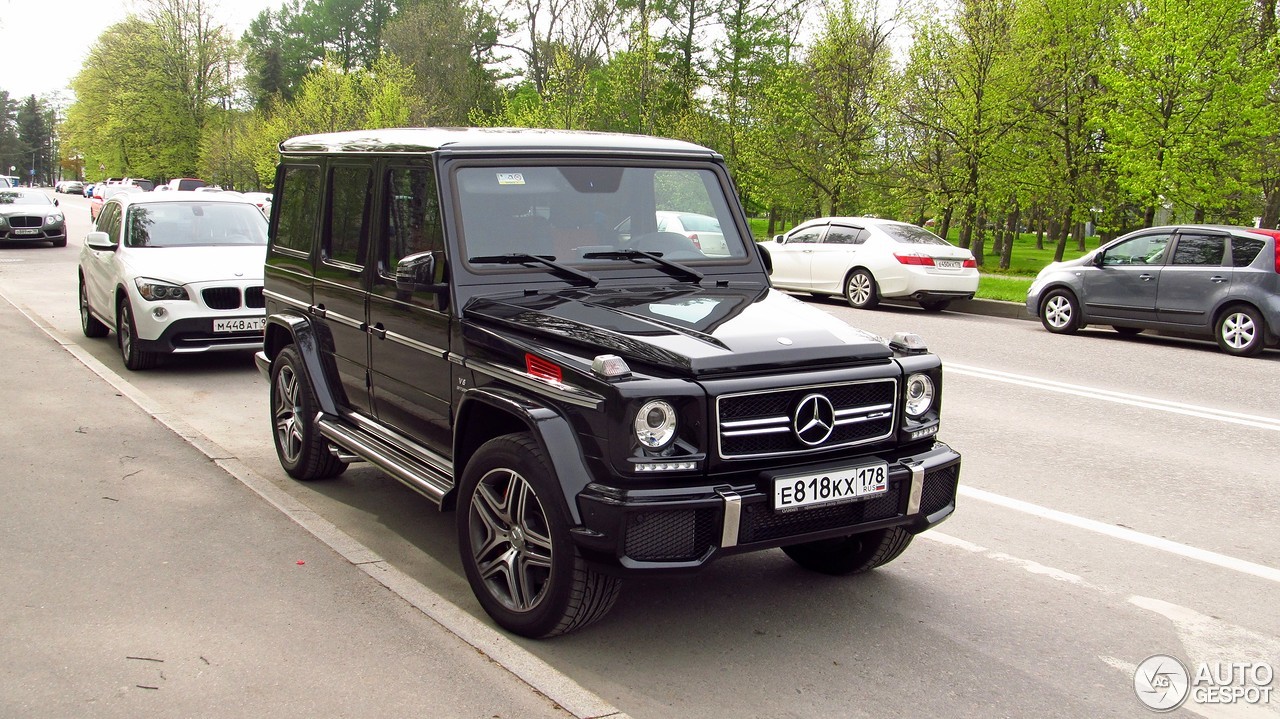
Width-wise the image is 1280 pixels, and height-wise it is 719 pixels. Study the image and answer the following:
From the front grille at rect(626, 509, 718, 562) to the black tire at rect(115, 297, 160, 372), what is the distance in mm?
8053

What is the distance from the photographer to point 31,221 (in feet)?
94.8

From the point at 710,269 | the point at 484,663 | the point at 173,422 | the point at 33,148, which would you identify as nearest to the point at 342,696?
the point at 484,663

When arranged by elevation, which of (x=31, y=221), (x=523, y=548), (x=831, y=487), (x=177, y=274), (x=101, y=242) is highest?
(x=101, y=242)

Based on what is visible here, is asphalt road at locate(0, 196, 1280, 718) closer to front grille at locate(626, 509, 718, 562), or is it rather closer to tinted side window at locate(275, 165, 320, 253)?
front grille at locate(626, 509, 718, 562)

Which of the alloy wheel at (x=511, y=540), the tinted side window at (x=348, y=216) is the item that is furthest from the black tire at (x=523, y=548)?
the tinted side window at (x=348, y=216)

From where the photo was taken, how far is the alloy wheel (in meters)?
4.12

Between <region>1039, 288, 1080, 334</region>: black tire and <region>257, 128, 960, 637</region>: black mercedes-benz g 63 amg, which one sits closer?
<region>257, 128, 960, 637</region>: black mercedes-benz g 63 amg

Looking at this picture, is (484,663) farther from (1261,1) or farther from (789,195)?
(789,195)

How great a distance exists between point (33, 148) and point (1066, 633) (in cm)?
19346

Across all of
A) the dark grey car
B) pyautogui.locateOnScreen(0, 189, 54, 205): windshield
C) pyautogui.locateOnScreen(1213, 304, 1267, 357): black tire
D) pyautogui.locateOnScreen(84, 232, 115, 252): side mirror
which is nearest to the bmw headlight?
pyautogui.locateOnScreen(84, 232, 115, 252): side mirror

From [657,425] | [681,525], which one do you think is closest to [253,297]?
[657,425]

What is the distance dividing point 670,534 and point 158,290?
7.99 m

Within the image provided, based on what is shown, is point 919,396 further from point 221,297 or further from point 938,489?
point 221,297

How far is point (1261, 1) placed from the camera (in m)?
27.2
